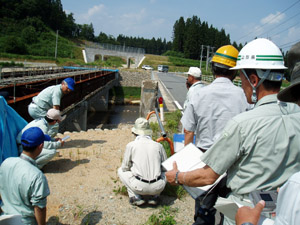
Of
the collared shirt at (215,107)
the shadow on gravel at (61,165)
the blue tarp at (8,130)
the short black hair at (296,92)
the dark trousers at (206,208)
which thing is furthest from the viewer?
the shadow on gravel at (61,165)

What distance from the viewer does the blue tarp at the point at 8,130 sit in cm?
342

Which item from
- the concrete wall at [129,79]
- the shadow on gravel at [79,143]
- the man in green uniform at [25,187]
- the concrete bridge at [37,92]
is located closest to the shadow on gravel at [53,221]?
the man in green uniform at [25,187]

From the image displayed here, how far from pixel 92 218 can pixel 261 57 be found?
10.1ft

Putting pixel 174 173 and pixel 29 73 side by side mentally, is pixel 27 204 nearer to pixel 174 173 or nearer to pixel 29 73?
pixel 174 173

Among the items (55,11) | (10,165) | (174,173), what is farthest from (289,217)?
(55,11)

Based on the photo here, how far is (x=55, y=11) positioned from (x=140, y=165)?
120 m

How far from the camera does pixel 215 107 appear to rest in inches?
114

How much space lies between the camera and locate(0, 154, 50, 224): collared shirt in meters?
2.63

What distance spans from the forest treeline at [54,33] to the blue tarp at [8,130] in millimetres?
59520

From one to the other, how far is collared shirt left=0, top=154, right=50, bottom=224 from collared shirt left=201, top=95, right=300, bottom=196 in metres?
1.84

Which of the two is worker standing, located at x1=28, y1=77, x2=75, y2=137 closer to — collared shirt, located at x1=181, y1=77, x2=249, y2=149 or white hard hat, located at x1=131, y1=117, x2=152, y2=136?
white hard hat, located at x1=131, y1=117, x2=152, y2=136

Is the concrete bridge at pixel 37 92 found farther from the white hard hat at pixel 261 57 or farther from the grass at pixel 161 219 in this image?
the white hard hat at pixel 261 57

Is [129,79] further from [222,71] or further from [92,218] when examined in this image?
[222,71]

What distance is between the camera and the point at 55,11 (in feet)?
359
